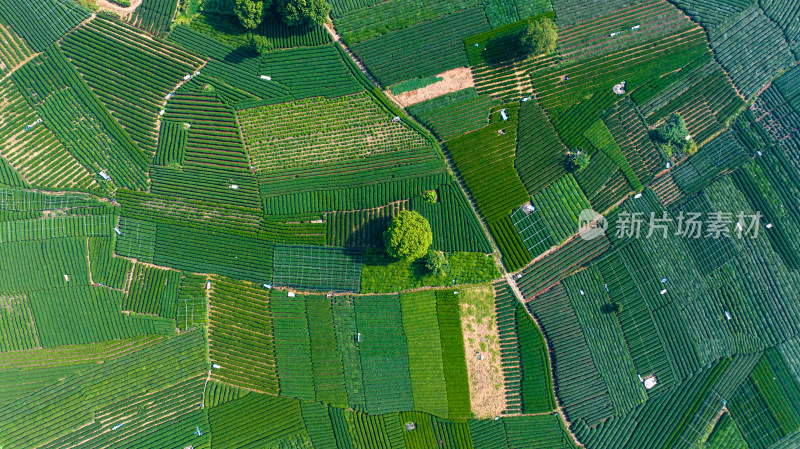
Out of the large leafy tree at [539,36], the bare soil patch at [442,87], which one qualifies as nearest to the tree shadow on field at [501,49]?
the large leafy tree at [539,36]

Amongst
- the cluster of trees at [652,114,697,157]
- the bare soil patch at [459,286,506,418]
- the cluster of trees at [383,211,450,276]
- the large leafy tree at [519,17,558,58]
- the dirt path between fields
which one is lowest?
the bare soil patch at [459,286,506,418]

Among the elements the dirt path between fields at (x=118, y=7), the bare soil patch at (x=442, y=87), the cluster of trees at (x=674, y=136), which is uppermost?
the dirt path between fields at (x=118, y=7)

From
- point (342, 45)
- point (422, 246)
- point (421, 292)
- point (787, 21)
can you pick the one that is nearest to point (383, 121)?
point (342, 45)

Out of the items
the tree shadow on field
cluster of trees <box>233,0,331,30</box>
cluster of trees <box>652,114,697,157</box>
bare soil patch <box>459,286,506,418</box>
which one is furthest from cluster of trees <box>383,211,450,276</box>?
cluster of trees <box>652,114,697,157</box>

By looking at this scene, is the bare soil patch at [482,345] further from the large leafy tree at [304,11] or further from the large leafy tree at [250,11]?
the large leafy tree at [250,11]

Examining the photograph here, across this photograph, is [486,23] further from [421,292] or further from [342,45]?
[421,292]

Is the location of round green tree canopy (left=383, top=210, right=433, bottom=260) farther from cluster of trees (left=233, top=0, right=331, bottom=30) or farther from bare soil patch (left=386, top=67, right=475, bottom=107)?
cluster of trees (left=233, top=0, right=331, bottom=30)
